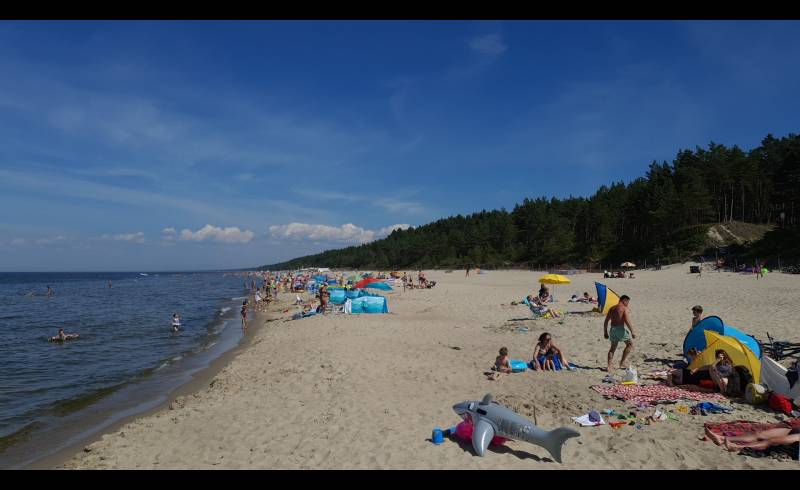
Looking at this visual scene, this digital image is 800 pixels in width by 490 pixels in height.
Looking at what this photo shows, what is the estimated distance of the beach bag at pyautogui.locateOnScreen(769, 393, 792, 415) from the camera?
266 inches

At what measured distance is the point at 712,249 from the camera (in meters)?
46.0

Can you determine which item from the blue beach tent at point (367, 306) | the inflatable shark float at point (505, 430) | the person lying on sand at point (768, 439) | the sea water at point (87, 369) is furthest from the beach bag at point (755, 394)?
the blue beach tent at point (367, 306)

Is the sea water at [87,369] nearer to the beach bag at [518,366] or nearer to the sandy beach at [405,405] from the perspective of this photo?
the sandy beach at [405,405]

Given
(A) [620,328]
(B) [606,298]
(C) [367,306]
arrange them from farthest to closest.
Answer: (C) [367,306] → (B) [606,298] → (A) [620,328]

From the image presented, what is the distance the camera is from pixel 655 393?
786 centimetres

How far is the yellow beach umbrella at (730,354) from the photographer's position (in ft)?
25.4

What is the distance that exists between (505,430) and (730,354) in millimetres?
5207

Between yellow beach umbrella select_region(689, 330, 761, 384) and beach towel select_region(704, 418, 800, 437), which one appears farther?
yellow beach umbrella select_region(689, 330, 761, 384)

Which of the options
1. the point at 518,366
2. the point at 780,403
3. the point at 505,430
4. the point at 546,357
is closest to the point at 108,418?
the point at 505,430

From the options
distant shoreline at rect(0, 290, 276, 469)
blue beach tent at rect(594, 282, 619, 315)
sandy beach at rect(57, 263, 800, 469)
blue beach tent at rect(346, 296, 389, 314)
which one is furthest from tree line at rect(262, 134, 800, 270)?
distant shoreline at rect(0, 290, 276, 469)

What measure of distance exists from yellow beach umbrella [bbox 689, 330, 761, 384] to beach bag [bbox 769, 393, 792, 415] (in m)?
0.64

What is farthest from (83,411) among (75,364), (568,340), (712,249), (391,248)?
(391,248)

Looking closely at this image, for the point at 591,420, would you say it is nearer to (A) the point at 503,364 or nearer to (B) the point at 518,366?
(A) the point at 503,364

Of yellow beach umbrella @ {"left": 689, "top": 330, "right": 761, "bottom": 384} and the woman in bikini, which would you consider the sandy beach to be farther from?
yellow beach umbrella @ {"left": 689, "top": 330, "right": 761, "bottom": 384}
